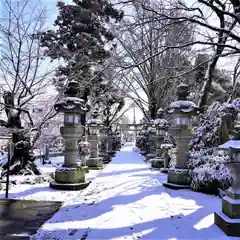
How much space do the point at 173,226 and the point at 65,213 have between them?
2.19m

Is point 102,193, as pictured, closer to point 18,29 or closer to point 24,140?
point 24,140

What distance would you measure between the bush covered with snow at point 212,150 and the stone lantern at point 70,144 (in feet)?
11.4

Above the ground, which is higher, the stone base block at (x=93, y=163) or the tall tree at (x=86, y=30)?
the tall tree at (x=86, y=30)

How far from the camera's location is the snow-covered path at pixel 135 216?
4.55 metres

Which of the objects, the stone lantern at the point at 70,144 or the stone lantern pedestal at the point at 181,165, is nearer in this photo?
the stone lantern at the point at 70,144

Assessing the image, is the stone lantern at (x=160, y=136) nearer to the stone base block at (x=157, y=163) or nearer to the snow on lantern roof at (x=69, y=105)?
the stone base block at (x=157, y=163)

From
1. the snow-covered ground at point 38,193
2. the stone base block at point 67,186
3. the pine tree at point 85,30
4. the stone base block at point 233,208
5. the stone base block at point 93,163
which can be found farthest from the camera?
the pine tree at point 85,30

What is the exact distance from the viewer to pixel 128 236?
4449 mm

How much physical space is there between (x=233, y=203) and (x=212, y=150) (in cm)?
478

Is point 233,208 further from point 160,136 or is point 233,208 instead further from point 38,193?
point 160,136

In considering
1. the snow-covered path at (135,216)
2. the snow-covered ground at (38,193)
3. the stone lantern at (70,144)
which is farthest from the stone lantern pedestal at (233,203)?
the stone lantern at (70,144)

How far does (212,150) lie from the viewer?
9164 millimetres

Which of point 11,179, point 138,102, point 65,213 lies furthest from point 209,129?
point 138,102

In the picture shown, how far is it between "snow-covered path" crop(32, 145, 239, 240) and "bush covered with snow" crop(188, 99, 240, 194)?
40cm
